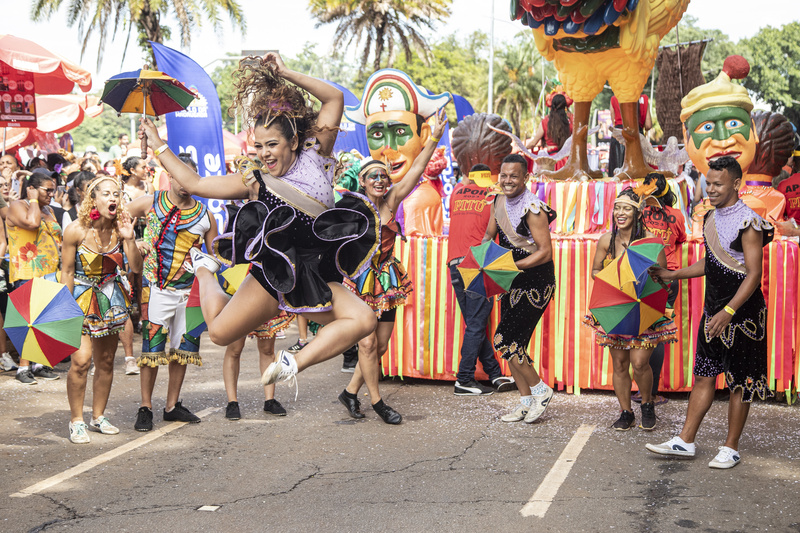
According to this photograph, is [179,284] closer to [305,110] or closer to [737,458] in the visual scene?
[305,110]

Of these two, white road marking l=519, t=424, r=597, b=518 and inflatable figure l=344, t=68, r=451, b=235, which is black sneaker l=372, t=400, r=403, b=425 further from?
inflatable figure l=344, t=68, r=451, b=235

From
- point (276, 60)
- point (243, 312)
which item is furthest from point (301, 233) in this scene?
point (276, 60)

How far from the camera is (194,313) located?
208 inches

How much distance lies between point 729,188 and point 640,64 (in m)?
2.53

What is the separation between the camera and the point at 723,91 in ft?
21.1

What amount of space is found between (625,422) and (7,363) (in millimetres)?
5419

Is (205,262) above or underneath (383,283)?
above

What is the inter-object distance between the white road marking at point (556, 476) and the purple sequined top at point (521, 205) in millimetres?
1455

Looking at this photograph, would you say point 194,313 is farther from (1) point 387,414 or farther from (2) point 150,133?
(2) point 150,133

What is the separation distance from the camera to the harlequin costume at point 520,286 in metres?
5.54

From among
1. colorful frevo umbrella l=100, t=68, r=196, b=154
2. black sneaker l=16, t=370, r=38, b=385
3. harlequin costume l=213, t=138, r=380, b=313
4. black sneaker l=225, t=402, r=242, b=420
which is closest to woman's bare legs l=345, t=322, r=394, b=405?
black sneaker l=225, t=402, r=242, b=420

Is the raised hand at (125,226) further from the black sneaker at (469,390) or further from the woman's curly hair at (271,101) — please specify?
the black sneaker at (469,390)

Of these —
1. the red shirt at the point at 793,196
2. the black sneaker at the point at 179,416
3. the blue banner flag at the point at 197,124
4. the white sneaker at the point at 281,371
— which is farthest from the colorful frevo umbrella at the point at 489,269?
the blue banner flag at the point at 197,124

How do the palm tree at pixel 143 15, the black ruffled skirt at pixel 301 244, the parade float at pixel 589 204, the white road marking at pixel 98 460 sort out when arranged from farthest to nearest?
the palm tree at pixel 143 15, the parade float at pixel 589 204, the white road marking at pixel 98 460, the black ruffled skirt at pixel 301 244
